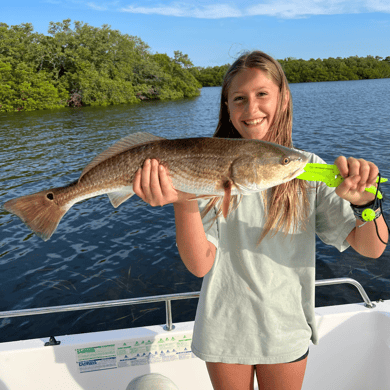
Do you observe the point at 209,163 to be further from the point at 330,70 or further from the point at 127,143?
the point at 330,70

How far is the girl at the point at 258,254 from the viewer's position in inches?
83.8

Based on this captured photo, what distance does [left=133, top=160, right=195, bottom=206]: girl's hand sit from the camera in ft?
6.81

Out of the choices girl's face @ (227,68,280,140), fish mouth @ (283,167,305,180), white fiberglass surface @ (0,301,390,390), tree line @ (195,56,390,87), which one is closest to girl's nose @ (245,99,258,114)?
Answer: girl's face @ (227,68,280,140)

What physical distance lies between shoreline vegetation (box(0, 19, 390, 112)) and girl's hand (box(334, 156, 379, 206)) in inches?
1965

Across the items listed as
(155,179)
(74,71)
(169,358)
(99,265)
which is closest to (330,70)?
(74,71)

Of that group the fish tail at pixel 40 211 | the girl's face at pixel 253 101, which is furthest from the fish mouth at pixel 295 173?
the fish tail at pixel 40 211

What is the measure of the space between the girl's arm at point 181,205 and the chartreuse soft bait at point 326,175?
0.68 metres

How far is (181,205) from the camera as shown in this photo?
2.14 meters

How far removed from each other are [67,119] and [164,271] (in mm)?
33488

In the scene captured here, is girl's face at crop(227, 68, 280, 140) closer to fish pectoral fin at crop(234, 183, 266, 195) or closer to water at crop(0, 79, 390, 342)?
fish pectoral fin at crop(234, 183, 266, 195)

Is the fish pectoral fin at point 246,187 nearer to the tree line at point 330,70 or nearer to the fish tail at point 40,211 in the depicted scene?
the fish tail at point 40,211

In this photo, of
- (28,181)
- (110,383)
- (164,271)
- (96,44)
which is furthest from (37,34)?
(110,383)

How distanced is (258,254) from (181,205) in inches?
22.8

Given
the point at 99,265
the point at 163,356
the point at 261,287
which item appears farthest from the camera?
the point at 99,265
